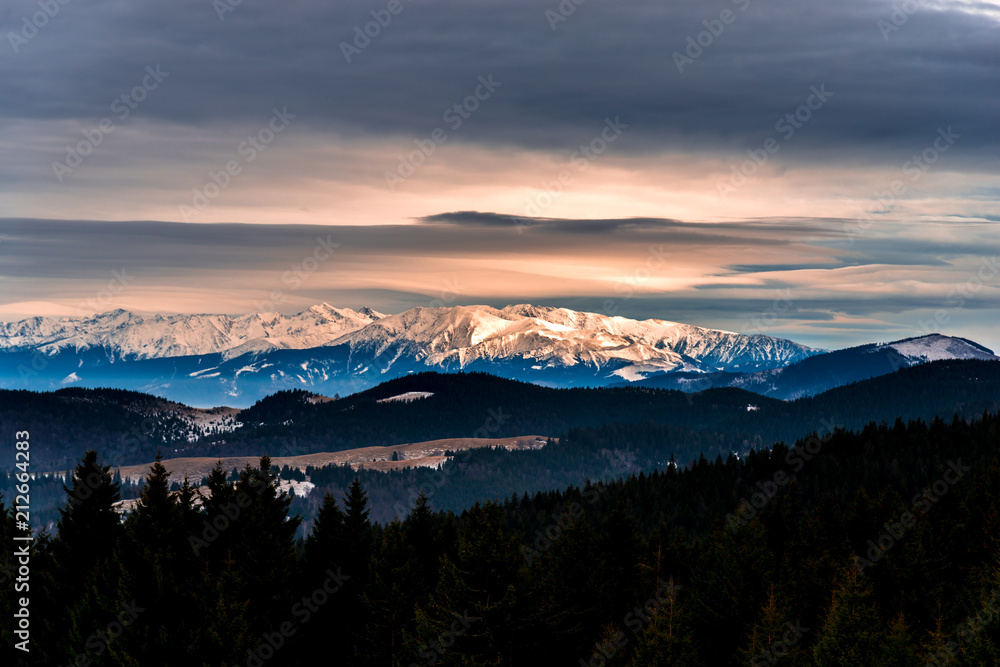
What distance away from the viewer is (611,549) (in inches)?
2795

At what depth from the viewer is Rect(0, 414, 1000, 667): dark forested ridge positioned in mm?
40594

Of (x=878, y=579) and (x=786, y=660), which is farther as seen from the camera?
(x=878, y=579)

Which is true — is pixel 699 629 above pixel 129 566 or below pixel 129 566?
below

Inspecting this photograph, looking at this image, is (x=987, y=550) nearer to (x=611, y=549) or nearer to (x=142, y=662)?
(x=611, y=549)

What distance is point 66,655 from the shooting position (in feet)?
168

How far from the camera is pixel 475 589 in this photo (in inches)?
1580

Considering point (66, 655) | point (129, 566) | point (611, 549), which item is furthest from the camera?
point (611, 549)

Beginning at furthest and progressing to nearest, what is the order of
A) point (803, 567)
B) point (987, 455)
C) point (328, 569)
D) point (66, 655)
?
point (987, 455), point (803, 567), point (328, 569), point (66, 655)

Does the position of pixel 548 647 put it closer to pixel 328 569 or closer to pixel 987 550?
pixel 328 569

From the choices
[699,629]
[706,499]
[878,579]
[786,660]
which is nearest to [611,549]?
[699,629]

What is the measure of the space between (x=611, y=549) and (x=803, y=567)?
19.1 m

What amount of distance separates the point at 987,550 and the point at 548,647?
56.1m

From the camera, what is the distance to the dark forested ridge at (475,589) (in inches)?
1598

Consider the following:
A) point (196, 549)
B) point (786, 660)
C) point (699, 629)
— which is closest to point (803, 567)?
point (699, 629)
